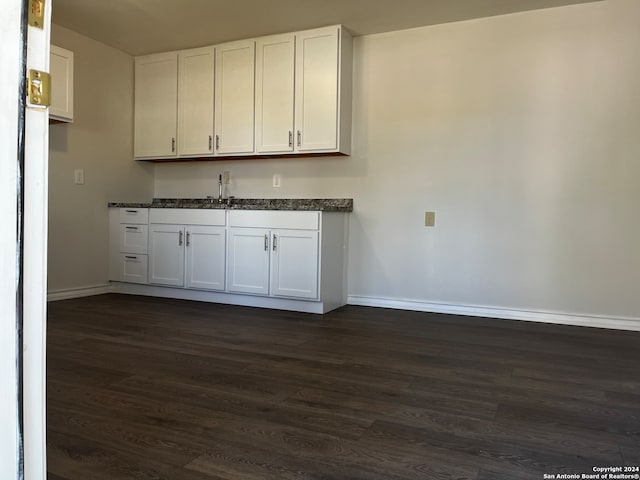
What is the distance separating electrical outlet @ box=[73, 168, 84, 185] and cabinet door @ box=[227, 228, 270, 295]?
143 centimetres

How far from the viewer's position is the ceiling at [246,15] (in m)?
3.43

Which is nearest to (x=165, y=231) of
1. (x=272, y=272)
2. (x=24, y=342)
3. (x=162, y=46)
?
(x=272, y=272)

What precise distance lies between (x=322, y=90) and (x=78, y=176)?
7.30 ft

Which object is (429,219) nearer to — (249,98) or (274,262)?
(274,262)

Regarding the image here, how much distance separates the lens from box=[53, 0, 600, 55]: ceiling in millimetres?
3432

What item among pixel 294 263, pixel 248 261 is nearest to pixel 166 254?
pixel 248 261

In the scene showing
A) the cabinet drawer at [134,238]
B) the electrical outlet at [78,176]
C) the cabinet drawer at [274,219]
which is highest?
the electrical outlet at [78,176]

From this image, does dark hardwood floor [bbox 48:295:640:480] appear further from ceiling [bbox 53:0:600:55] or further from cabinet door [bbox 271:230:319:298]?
ceiling [bbox 53:0:600:55]

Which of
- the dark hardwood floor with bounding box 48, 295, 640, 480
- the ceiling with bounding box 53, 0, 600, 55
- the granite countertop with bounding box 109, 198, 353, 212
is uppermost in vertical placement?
the ceiling with bounding box 53, 0, 600, 55

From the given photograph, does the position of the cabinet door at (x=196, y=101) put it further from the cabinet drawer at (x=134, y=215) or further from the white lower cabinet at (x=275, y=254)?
the white lower cabinet at (x=275, y=254)

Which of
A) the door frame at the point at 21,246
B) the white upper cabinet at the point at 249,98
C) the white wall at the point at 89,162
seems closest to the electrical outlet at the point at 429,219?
the white upper cabinet at the point at 249,98

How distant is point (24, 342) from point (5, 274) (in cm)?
11

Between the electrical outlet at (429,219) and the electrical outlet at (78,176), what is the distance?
9.70 ft

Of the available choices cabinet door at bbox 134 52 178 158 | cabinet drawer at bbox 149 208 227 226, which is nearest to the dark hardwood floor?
cabinet drawer at bbox 149 208 227 226
